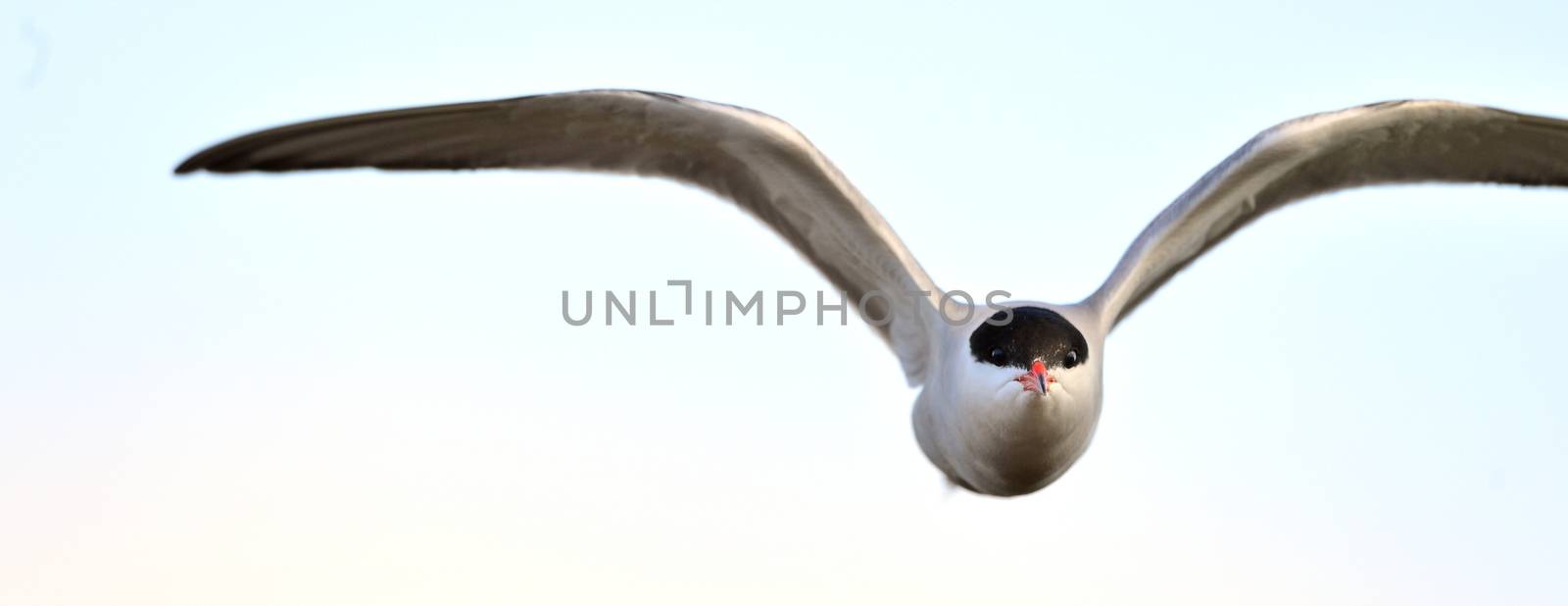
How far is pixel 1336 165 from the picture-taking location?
547 centimetres

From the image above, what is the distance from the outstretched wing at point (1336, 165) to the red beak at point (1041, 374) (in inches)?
37.3

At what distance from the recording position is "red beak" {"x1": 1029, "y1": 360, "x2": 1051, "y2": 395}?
4.21 m

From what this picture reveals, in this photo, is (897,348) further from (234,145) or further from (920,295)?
(234,145)

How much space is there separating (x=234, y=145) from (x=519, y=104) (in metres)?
0.99

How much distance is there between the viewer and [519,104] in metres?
4.68

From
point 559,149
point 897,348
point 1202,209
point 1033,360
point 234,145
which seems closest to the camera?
point 1033,360

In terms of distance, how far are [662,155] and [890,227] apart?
0.93 meters

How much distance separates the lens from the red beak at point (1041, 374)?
13.8 feet

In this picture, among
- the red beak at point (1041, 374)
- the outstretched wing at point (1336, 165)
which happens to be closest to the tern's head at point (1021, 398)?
the red beak at point (1041, 374)

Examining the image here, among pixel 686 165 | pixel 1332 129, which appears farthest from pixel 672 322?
pixel 1332 129

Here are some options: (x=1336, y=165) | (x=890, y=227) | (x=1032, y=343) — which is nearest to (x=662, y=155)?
(x=890, y=227)

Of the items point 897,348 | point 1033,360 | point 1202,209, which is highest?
point 1202,209

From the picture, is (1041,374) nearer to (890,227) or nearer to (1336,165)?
(890,227)

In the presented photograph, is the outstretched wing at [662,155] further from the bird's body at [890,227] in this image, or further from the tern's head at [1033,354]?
the tern's head at [1033,354]
